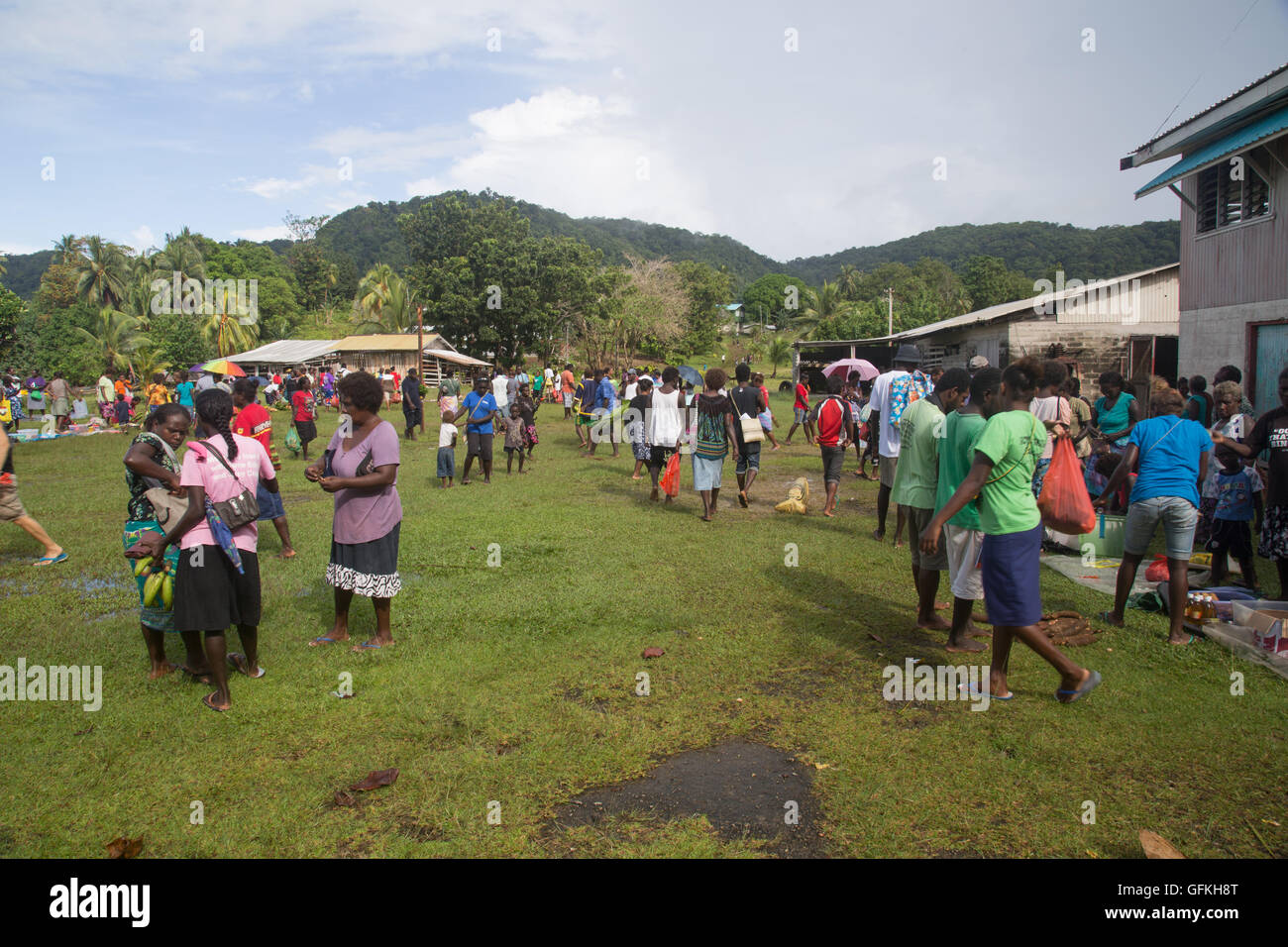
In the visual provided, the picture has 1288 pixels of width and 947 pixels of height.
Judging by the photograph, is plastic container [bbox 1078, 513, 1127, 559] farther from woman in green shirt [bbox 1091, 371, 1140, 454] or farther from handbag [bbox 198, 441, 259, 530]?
handbag [bbox 198, 441, 259, 530]

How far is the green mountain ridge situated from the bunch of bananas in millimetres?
57943

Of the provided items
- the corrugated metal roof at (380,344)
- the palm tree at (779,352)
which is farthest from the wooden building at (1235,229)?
the corrugated metal roof at (380,344)

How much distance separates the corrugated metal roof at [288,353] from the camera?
47.3m

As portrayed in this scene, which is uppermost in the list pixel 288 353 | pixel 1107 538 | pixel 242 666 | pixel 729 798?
pixel 288 353

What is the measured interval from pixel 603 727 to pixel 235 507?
249 centimetres

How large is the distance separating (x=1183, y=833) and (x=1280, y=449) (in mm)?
3959

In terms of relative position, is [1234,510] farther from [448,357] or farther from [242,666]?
[448,357]

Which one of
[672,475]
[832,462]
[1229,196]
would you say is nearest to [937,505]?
[832,462]

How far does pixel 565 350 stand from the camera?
54.8 metres

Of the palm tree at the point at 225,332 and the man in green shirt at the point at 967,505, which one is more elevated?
the palm tree at the point at 225,332

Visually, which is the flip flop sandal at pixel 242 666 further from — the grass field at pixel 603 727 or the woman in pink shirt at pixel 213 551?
the woman in pink shirt at pixel 213 551

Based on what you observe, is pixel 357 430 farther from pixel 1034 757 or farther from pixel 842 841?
pixel 1034 757

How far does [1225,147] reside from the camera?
38.8 ft

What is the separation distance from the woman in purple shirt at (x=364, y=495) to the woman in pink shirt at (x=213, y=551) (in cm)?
59
